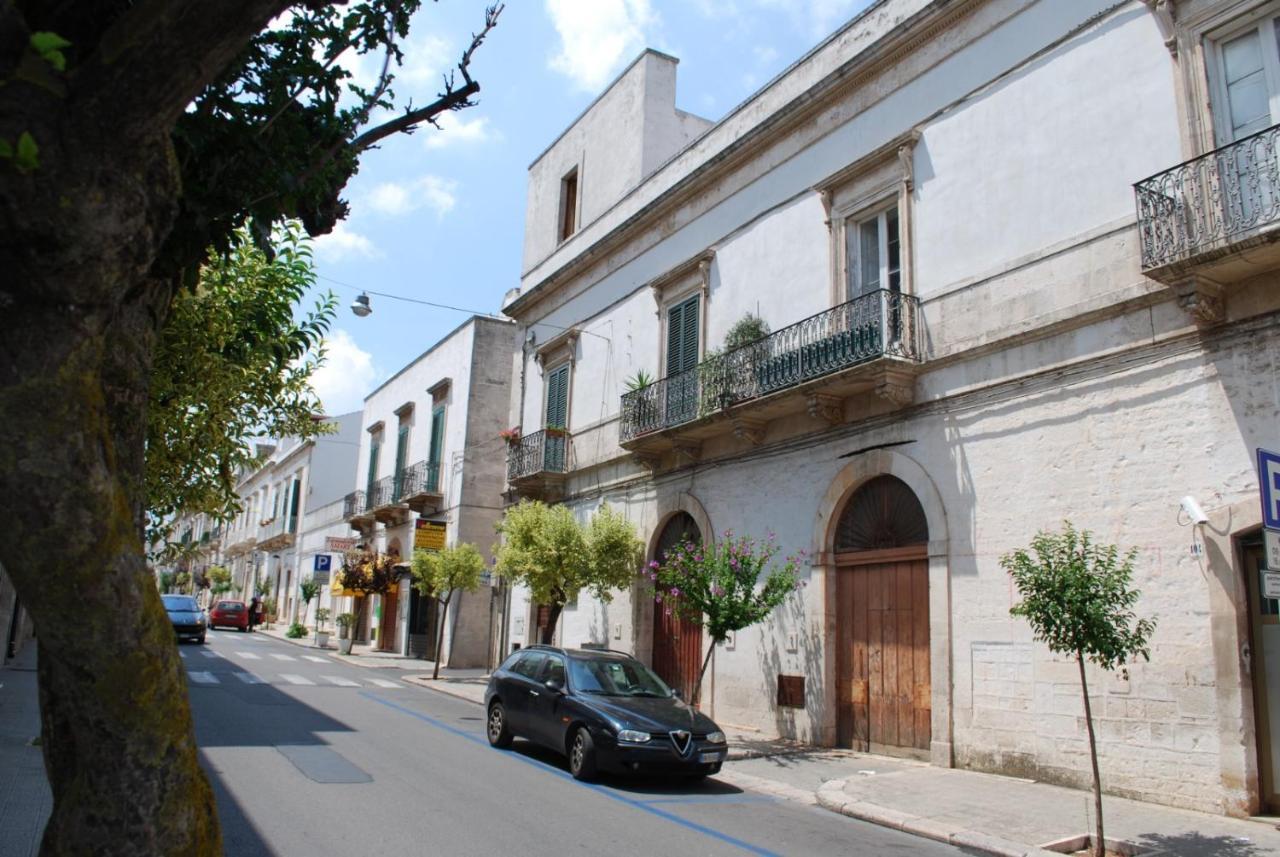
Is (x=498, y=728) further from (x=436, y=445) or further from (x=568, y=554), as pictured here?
(x=436, y=445)

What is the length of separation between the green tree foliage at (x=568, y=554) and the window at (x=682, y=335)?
3114mm

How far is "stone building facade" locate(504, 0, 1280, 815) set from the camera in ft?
30.6

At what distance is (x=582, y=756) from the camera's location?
10305 mm

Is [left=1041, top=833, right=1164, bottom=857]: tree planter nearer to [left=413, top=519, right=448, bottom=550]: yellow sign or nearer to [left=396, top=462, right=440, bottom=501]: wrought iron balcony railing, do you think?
[left=413, top=519, right=448, bottom=550]: yellow sign

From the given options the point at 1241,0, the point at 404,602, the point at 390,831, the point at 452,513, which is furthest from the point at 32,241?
the point at 404,602

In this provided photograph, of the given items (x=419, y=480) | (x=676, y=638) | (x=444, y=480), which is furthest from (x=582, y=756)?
(x=419, y=480)

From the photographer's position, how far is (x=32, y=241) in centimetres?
290

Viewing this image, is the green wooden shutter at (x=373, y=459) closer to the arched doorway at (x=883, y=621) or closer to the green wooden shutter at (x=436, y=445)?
the green wooden shutter at (x=436, y=445)

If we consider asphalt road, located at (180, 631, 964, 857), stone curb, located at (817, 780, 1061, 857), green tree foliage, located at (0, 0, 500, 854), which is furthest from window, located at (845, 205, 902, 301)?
green tree foliage, located at (0, 0, 500, 854)

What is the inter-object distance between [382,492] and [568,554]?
18.2 meters

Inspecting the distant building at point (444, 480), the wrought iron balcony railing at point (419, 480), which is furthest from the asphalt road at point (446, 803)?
the wrought iron balcony railing at point (419, 480)

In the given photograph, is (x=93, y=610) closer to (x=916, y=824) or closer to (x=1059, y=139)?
(x=916, y=824)

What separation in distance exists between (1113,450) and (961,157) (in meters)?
4.73

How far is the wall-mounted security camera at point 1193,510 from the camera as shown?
9336 millimetres
